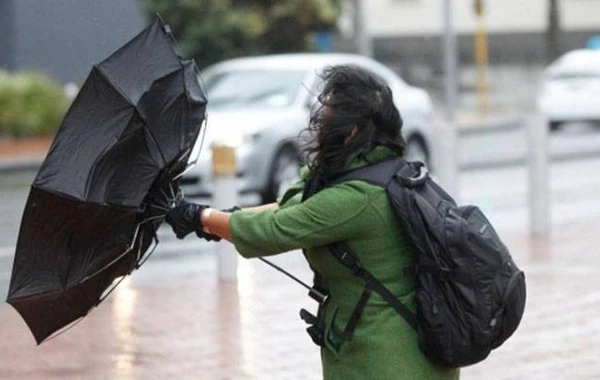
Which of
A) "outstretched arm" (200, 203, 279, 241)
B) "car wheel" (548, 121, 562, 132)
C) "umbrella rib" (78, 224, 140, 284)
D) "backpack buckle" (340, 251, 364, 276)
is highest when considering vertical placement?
"outstretched arm" (200, 203, 279, 241)

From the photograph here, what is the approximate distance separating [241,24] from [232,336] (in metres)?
28.1

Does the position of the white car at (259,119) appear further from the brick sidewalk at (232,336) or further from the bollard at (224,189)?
the brick sidewalk at (232,336)

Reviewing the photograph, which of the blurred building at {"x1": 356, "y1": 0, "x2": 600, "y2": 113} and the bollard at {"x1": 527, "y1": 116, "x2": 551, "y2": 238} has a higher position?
the bollard at {"x1": 527, "y1": 116, "x2": 551, "y2": 238}

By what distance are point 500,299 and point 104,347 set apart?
5145 mm

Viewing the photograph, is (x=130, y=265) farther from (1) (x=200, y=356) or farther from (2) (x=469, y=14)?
(2) (x=469, y=14)

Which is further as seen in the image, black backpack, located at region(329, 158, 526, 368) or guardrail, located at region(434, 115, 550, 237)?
guardrail, located at region(434, 115, 550, 237)

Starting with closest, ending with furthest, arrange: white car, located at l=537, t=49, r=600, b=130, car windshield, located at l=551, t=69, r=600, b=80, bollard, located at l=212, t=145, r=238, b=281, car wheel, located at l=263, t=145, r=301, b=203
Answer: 1. bollard, located at l=212, t=145, r=238, b=281
2. car wheel, located at l=263, t=145, r=301, b=203
3. white car, located at l=537, t=49, r=600, b=130
4. car windshield, located at l=551, t=69, r=600, b=80

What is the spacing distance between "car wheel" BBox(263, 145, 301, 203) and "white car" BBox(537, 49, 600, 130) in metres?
16.8

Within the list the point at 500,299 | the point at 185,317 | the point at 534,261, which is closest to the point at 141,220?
the point at 500,299

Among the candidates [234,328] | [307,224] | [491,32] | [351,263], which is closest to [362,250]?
[351,263]

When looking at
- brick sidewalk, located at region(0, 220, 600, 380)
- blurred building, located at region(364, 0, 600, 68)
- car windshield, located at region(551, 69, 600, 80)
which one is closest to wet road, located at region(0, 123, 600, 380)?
brick sidewalk, located at region(0, 220, 600, 380)

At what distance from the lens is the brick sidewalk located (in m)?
8.64

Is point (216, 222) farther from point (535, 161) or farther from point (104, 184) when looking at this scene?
point (535, 161)

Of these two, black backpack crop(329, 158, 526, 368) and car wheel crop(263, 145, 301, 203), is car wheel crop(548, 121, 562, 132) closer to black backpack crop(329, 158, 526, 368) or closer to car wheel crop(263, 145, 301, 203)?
car wheel crop(263, 145, 301, 203)
